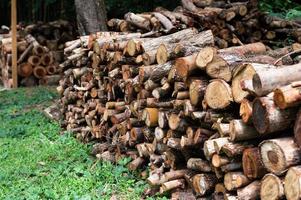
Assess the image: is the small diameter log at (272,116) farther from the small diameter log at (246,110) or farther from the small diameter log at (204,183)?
the small diameter log at (204,183)

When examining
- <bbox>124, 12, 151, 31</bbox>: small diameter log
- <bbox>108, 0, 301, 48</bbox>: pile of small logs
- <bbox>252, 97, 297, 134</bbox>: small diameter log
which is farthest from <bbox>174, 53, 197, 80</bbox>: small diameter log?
<bbox>108, 0, 301, 48</bbox>: pile of small logs

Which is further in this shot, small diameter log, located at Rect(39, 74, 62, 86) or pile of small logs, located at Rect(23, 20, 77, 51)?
pile of small logs, located at Rect(23, 20, 77, 51)

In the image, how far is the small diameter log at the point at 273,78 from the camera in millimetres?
3697

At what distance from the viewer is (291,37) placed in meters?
8.88

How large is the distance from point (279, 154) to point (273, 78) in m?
0.57

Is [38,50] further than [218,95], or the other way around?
[38,50]

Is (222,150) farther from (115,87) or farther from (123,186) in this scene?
(115,87)

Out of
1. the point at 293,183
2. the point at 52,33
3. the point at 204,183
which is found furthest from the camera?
the point at 52,33

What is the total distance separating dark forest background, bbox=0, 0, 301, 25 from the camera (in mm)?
11384

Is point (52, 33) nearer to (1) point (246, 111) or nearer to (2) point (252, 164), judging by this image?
(1) point (246, 111)

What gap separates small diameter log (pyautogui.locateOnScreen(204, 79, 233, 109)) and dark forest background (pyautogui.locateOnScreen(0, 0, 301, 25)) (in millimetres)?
5509

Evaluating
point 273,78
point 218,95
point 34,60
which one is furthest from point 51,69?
point 273,78

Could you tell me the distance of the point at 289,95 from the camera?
3.50 metres

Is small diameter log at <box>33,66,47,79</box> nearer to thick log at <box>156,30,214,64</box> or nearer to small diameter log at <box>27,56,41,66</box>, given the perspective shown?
small diameter log at <box>27,56,41,66</box>
